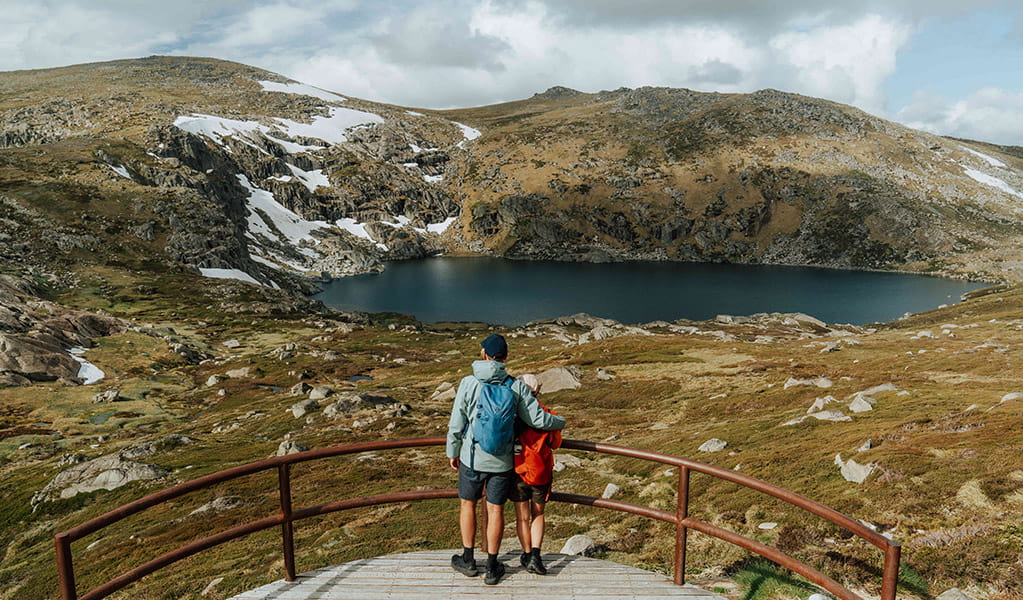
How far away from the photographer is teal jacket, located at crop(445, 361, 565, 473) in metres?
7.70

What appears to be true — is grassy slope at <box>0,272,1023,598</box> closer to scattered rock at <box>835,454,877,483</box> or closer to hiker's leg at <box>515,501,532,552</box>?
scattered rock at <box>835,454,877,483</box>

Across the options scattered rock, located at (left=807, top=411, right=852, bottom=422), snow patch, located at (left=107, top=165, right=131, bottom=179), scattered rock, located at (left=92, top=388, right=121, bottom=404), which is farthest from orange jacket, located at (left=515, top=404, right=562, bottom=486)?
snow patch, located at (left=107, top=165, right=131, bottom=179)

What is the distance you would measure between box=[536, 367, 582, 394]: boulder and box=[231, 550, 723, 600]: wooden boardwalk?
42734 millimetres

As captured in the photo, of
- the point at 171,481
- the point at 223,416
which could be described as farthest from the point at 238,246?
the point at 171,481

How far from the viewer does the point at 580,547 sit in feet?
46.0

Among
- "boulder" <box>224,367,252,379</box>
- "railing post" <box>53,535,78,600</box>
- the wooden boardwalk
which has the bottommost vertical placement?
"boulder" <box>224,367,252,379</box>

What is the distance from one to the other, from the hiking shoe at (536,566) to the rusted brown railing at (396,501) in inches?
38.6

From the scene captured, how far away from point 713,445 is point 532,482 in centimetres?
1989

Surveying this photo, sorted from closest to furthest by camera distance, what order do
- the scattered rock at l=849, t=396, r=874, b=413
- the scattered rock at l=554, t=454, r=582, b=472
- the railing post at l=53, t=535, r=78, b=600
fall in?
the railing post at l=53, t=535, r=78, b=600
the scattered rock at l=849, t=396, r=874, b=413
the scattered rock at l=554, t=454, r=582, b=472

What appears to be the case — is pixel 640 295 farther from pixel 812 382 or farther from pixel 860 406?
pixel 860 406

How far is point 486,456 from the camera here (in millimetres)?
7863

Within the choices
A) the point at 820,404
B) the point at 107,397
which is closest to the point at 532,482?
the point at 820,404

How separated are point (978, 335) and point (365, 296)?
147m

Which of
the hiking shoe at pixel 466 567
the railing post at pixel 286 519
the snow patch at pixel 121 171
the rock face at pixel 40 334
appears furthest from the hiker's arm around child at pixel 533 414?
the snow patch at pixel 121 171
